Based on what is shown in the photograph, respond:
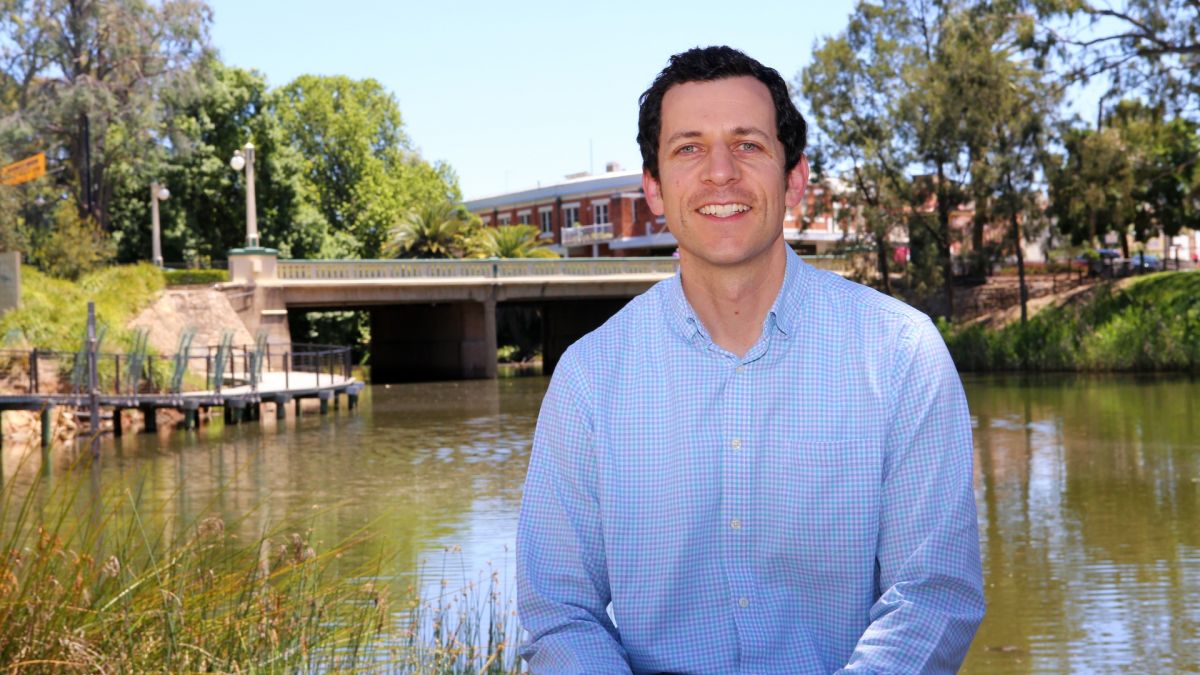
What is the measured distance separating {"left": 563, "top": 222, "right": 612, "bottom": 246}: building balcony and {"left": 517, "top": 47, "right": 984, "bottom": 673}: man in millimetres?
61972

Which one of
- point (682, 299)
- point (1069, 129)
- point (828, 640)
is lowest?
point (828, 640)

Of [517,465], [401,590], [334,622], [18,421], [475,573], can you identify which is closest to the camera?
[334,622]

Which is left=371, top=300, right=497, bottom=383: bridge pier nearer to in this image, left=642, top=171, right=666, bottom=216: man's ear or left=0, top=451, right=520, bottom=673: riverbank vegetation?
left=0, top=451, right=520, bottom=673: riverbank vegetation

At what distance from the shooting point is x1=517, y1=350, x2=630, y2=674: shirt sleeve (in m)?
2.79

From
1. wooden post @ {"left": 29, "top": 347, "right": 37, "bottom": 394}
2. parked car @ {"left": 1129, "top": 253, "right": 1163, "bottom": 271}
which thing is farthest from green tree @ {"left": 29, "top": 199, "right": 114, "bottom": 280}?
parked car @ {"left": 1129, "top": 253, "right": 1163, "bottom": 271}

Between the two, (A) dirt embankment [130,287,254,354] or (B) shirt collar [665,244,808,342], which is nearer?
(B) shirt collar [665,244,808,342]

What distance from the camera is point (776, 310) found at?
2.83 metres

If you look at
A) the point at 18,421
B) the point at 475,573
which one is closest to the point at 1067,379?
the point at 18,421

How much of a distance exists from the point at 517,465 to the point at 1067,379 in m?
18.6

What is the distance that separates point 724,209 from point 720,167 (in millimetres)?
80

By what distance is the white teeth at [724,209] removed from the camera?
288cm

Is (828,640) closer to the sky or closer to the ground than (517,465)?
closer to the sky

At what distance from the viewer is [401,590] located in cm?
984

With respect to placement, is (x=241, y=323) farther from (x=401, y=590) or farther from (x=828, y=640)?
(x=828, y=640)
